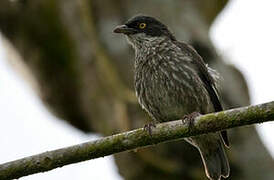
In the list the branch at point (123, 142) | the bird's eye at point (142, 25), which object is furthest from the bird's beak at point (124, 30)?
the branch at point (123, 142)

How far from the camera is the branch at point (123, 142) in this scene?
15.7ft

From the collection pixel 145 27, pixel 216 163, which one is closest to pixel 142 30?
pixel 145 27

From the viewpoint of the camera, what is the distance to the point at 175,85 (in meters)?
6.65

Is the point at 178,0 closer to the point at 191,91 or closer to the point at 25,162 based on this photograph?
the point at 191,91

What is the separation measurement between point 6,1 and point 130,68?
2.33 meters

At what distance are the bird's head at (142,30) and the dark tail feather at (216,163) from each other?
4.69ft

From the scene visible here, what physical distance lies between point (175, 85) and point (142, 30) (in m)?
1.06

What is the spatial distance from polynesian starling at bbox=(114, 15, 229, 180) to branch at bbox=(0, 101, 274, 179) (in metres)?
1.54

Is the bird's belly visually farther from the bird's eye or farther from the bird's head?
the bird's eye

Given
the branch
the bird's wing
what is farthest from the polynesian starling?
the branch

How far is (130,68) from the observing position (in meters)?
9.18

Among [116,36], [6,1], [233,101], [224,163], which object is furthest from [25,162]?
[6,1]

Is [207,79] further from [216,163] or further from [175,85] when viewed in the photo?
[216,163]

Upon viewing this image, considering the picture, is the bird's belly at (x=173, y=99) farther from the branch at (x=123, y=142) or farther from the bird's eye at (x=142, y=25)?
the branch at (x=123, y=142)
